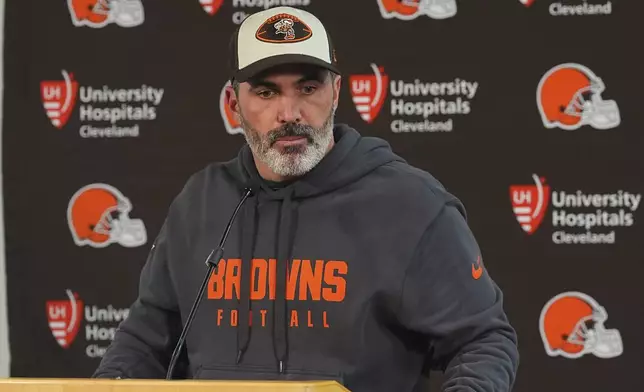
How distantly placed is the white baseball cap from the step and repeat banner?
1.21 m

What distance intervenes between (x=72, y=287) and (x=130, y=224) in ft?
0.86

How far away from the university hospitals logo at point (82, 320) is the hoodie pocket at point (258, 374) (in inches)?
54.6

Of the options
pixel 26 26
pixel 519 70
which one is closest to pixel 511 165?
pixel 519 70

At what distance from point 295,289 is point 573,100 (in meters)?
1.46

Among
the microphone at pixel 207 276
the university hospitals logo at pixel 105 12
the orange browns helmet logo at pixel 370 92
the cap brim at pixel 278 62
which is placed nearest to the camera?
the microphone at pixel 207 276

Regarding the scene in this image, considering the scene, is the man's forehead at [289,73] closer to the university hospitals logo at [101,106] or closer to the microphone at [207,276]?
the microphone at [207,276]

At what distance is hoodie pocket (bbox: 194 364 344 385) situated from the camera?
161 centimetres

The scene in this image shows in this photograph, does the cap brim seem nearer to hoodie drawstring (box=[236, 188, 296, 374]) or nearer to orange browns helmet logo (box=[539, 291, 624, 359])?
hoodie drawstring (box=[236, 188, 296, 374])

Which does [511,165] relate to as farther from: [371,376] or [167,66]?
[371,376]

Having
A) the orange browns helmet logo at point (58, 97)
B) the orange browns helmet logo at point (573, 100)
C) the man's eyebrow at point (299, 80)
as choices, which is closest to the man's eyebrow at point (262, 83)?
the man's eyebrow at point (299, 80)

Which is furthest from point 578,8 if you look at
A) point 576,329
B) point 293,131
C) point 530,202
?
point 293,131

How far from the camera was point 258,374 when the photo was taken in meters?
1.64

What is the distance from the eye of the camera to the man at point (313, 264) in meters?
1.61

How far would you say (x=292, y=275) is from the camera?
5.43 feet
